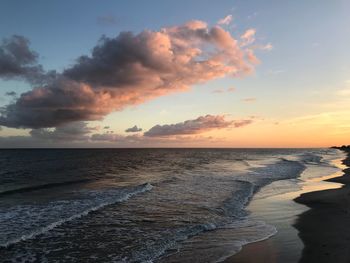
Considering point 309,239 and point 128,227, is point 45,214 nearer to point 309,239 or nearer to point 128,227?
point 128,227

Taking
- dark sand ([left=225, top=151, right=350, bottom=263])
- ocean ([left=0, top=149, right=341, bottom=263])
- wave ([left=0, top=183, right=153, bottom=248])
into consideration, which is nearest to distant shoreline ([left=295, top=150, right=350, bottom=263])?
dark sand ([left=225, top=151, right=350, bottom=263])

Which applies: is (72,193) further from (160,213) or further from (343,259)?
(343,259)

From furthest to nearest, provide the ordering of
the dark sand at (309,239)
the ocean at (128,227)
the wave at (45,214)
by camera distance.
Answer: the wave at (45,214) → the ocean at (128,227) → the dark sand at (309,239)

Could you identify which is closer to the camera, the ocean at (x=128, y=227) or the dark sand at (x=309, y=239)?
the dark sand at (x=309, y=239)

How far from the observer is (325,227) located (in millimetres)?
13672

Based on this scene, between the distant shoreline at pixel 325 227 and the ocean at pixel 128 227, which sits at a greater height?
the distant shoreline at pixel 325 227

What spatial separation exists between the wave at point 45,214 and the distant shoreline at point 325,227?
1003 centimetres

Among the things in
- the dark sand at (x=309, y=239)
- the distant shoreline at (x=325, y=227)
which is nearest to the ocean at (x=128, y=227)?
the dark sand at (x=309, y=239)

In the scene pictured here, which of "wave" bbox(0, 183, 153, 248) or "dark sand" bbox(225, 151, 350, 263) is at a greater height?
"dark sand" bbox(225, 151, 350, 263)

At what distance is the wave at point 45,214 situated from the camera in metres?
13.6

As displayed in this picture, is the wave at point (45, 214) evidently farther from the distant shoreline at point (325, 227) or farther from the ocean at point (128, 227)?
the distant shoreline at point (325, 227)

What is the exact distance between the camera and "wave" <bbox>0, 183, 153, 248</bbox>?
13584 mm

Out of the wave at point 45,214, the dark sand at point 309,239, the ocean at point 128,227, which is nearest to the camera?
the dark sand at point 309,239

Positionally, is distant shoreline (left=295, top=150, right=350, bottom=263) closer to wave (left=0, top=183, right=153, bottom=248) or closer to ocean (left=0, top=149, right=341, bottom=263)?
ocean (left=0, top=149, right=341, bottom=263)
